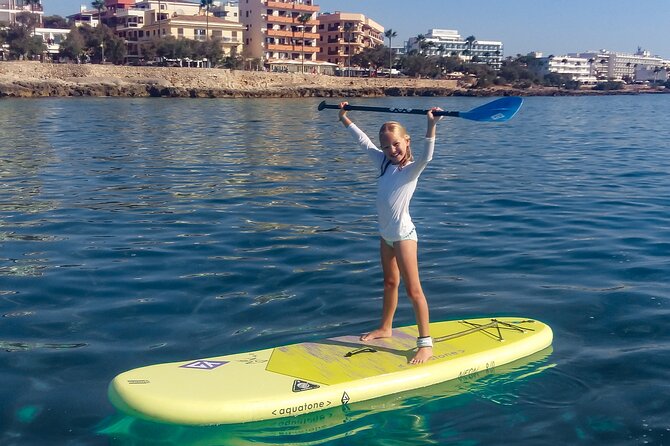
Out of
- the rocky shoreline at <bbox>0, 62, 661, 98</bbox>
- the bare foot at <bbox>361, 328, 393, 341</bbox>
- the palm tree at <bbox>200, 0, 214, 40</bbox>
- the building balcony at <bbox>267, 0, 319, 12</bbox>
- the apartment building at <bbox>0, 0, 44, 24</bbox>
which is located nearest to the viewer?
the bare foot at <bbox>361, 328, 393, 341</bbox>

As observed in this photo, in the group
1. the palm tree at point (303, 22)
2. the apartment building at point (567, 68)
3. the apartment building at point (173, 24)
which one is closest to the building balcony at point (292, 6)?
the palm tree at point (303, 22)

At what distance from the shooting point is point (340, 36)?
389ft

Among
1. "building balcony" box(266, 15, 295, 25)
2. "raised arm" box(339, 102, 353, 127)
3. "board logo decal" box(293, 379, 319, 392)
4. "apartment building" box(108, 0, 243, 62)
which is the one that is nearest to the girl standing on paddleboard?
"raised arm" box(339, 102, 353, 127)

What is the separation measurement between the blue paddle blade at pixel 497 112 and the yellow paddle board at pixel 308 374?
2028 mm

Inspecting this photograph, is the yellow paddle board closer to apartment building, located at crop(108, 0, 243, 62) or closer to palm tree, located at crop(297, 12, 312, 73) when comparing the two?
apartment building, located at crop(108, 0, 243, 62)

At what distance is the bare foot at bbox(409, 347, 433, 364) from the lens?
5.89 m

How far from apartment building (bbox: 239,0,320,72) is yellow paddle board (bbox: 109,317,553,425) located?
99.9m

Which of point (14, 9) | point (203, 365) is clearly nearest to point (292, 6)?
point (14, 9)

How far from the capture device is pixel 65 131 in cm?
2891

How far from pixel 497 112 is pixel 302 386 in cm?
287

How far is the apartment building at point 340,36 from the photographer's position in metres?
118

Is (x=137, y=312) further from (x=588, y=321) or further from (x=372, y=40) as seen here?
(x=372, y=40)

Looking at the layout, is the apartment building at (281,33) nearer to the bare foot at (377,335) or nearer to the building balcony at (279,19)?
the building balcony at (279,19)

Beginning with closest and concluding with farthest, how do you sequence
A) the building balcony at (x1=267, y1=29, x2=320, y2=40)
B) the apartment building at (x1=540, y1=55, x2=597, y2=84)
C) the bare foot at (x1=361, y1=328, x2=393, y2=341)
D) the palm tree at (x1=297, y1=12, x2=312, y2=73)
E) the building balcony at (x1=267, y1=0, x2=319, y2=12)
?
the bare foot at (x1=361, y1=328, x2=393, y2=341), the building balcony at (x1=267, y1=29, x2=320, y2=40), the palm tree at (x1=297, y1=12, x2=312, y2=73), the building balcony at (x1=267, y1=0, x2=319, y2=12), the apartment building at (x1=540, y1=55, x2=597, y2=84)
